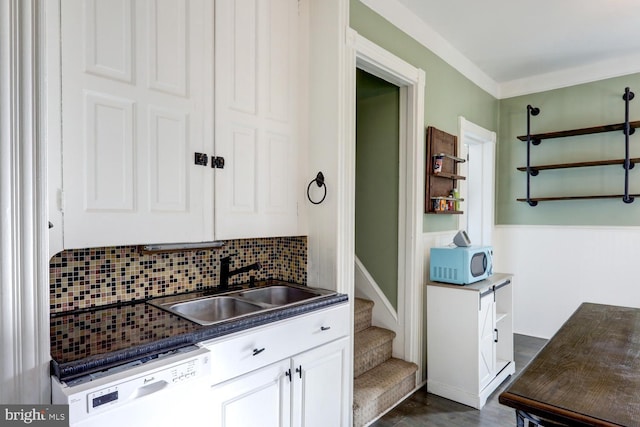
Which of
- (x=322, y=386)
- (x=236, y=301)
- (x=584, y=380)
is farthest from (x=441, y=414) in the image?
(x=236, y=301)

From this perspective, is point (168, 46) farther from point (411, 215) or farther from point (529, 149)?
point (529, 149)

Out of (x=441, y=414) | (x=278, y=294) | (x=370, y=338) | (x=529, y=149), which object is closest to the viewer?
(x=278, y=294)

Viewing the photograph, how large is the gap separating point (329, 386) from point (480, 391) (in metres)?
1.39

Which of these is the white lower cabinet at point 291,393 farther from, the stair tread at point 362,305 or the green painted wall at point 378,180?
the green painted wall at point 378,180

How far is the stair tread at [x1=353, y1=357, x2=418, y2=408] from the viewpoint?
240cm

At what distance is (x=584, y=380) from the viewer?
1190 millimetres

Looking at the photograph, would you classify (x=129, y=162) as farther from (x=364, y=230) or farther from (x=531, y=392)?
(x=364, y=230)

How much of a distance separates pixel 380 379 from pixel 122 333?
1.87 m

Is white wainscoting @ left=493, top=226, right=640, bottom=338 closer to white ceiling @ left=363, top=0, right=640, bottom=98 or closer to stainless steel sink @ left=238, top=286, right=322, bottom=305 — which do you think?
white ceiling @ left=363, top=0, right=640, bottom=98

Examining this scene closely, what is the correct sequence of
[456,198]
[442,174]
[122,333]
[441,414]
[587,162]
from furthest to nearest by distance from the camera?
[587,162] < [456,198] < [442,174] < [441,414] < [122,333]

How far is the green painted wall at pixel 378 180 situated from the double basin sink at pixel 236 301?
1.07m

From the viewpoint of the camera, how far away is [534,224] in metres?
3.99

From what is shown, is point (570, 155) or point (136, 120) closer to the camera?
point (136, 120)

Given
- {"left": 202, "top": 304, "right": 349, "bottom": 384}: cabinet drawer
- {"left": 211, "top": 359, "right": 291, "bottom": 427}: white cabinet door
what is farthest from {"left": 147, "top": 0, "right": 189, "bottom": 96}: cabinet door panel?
{"left": 211, "top": 359, "right": 291, "bottom": 427}: white cabinet door
